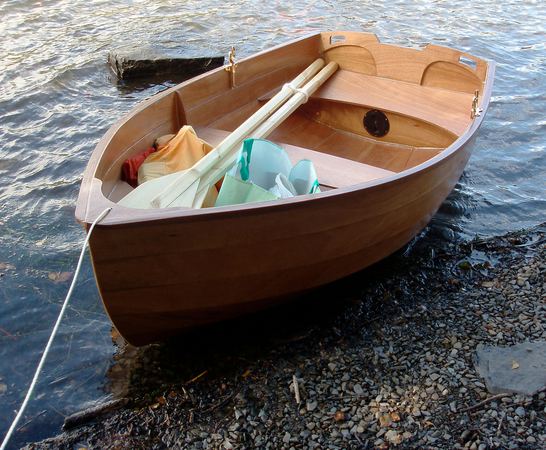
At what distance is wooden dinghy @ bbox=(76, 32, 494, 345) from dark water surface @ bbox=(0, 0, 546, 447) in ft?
2.70

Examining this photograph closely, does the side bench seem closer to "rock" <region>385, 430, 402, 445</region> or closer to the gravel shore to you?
the gravel shore

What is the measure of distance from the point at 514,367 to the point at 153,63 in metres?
7.17

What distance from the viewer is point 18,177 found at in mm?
6691

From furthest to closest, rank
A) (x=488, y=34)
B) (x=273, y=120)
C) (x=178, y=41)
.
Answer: (x=488, y=34) → (x=178, y=41) → (x=273, y=120)

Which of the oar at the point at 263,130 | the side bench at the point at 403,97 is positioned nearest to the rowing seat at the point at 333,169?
the oar at the point at 263,130

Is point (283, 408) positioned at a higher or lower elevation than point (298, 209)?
lower

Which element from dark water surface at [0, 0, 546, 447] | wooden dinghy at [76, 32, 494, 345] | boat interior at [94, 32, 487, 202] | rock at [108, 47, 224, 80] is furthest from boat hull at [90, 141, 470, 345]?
rock at [108, 47, 224, 80]

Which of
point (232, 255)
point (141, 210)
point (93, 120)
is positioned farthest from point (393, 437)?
point (93, 120)

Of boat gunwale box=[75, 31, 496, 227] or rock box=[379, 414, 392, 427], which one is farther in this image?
rock box=[379, 414, 392, 427]

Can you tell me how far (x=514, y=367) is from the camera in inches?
155

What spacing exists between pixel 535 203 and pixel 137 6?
8.88m

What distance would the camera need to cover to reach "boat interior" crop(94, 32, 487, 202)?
5.64 m

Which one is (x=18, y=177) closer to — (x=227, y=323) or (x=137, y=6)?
(x=227, y=323)

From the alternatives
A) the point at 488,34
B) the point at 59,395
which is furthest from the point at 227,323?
the point at 488,34
